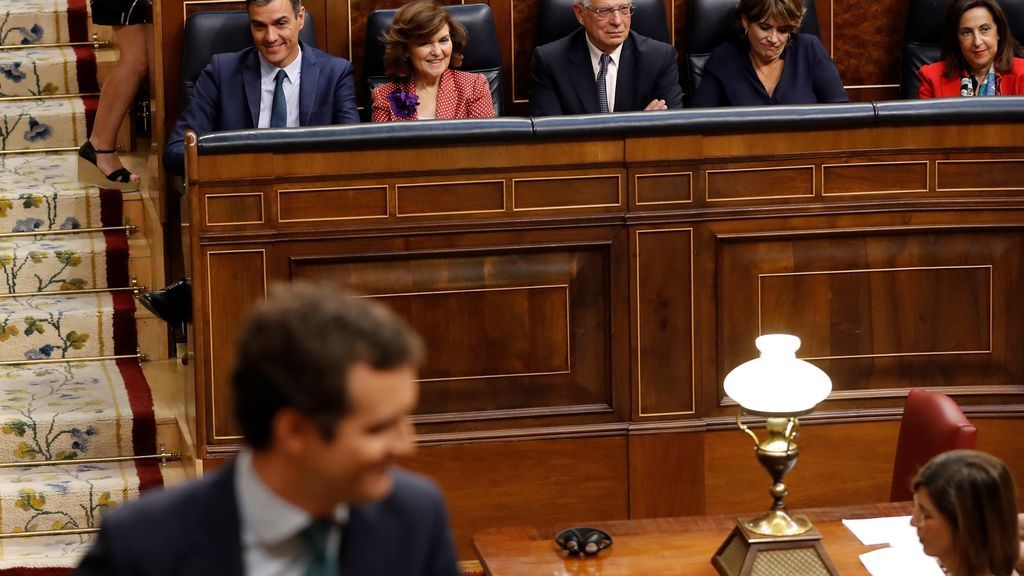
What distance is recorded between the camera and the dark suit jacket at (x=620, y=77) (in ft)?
15.7

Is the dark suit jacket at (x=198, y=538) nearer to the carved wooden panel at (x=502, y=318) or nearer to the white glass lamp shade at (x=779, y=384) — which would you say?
the white glass lamp shade at (x=779, y=384)

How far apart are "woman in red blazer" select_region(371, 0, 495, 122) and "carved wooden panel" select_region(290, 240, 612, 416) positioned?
0.85m

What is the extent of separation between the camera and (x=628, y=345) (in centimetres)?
394

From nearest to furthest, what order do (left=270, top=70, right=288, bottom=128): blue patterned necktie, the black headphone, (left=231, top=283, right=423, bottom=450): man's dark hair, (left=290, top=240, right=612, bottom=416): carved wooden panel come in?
(left=231, top=283, right=423, bottom=450): man's dark hair → the black headphone → (left=290, top=240, right=612, bottom=416): carved wooden panel → (left=270, top=70, right=288, bottom=128): blue patterned necktie

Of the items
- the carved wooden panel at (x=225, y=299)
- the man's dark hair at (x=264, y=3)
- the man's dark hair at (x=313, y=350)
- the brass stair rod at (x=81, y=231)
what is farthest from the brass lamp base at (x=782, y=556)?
the brass stair rod at (x=81, y=231)

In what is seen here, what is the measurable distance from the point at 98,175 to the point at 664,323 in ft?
7.62

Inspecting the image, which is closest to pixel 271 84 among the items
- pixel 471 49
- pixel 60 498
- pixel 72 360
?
pixel 471 49

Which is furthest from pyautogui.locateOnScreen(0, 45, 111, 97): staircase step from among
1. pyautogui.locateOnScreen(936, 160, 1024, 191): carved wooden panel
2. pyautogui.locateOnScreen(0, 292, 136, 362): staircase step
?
pyautogui.locateOnScreen(936, 160, 1024, 191): carved wooden panel

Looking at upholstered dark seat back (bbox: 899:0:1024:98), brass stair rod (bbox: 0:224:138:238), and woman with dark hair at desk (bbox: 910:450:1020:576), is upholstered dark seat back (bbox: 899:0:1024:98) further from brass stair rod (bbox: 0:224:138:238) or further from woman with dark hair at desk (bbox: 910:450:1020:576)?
woman with dark hair at desk (bbox: 910:450:1020:576)

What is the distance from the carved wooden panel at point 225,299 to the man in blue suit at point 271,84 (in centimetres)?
83

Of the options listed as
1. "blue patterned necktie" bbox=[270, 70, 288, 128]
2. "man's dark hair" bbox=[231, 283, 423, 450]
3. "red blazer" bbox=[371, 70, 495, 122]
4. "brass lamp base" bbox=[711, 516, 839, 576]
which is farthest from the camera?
"red blazer" bbox=[371, 70, 495, 122]

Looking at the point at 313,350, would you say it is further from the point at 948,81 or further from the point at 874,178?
the point at 948,81

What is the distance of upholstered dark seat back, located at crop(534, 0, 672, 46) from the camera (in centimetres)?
503

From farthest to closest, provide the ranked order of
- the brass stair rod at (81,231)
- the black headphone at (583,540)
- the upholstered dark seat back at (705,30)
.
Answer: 1. the brass stair rod at (81,231)
2. the upholstered dark seat back at (705,30)
3. the black headphone at (583,540)
